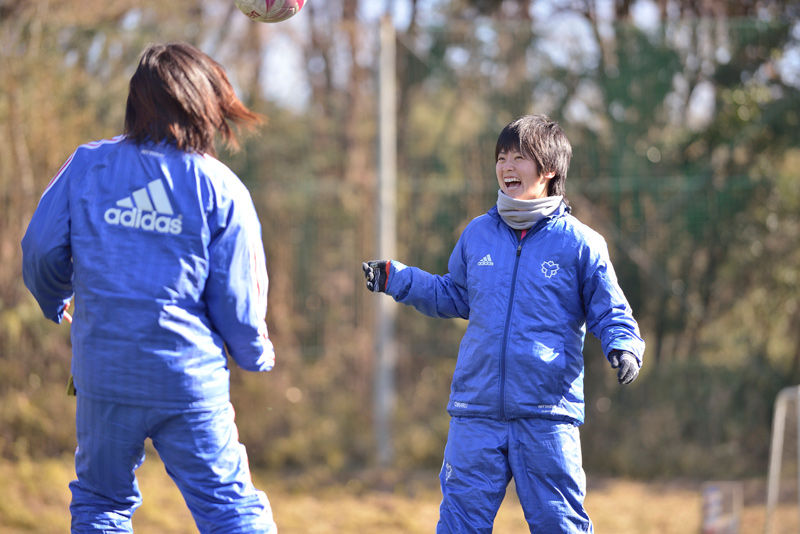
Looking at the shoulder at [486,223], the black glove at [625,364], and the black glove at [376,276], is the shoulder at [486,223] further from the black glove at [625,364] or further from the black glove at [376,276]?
the black glove at [625,364]

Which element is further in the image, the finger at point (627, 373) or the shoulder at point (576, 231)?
the shoulder at point (576, 231)

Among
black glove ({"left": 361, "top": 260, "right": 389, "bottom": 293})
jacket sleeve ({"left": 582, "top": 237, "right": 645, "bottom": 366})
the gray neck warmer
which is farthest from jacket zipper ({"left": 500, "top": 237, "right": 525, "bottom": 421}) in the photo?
black glove ({"left": 361, "top": 260, "right": 389, "bottom": 293})

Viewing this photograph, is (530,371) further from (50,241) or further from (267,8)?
(267,8)

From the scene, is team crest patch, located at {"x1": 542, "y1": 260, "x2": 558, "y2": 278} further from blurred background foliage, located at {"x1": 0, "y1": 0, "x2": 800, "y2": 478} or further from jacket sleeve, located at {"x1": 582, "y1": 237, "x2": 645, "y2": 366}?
blurred background foliage, located at {"x1": 0, "y1": 0, "x2": 800, "y2": 478}

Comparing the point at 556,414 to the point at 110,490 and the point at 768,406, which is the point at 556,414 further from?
the point at 768,406

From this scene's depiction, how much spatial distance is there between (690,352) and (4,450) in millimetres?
4600

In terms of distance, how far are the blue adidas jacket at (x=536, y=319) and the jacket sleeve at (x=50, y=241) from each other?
1382 mm

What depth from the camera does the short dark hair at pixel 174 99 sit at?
2.94 meters

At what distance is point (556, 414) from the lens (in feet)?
10.5

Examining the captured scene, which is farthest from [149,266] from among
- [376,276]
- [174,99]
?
[376,276]

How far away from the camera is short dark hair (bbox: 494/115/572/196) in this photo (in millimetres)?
3338

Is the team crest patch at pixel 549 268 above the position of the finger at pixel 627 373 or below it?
above

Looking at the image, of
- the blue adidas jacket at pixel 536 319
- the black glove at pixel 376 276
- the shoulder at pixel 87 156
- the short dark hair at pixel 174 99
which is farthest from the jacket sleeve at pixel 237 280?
the blue adidas jacket at pixel 536 319

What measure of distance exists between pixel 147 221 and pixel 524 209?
128cm
